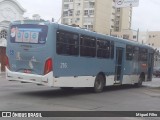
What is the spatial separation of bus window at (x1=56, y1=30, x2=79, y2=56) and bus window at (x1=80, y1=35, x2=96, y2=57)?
480 millimetres

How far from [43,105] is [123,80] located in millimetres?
10838

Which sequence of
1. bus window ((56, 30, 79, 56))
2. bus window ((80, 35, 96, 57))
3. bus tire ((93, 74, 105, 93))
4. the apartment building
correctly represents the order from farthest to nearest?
the apartment building
bus tire ((93, 74, 105, 93))
bus window ((80, 35, 96, 57))
bus window ((56, 30, 79, 56))

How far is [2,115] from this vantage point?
10.5 meters

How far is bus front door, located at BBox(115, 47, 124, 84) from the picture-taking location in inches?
884

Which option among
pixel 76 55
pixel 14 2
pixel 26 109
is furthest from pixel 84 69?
pixel 14 2

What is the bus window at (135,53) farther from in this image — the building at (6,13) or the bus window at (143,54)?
the building at (6,13)

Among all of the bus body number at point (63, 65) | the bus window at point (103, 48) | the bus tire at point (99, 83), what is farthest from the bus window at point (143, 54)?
the bus body number at point (63, 65)

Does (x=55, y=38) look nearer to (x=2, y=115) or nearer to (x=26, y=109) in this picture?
(x=26, y=109)

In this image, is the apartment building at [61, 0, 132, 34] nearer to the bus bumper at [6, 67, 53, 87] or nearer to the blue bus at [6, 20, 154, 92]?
the blue bus at [6, 20, 154, 92]

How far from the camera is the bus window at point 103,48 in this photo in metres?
19.9

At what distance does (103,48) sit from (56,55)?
4.74m

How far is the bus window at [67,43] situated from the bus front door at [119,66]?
16.8ft

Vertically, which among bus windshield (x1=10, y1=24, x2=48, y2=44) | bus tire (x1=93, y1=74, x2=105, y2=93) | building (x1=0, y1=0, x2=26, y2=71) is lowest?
bus tire (x1=93, y1=74, x2=105, y2=93)

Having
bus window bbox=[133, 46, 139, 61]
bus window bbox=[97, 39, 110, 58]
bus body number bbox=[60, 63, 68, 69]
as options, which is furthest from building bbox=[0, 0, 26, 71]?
bus body number bbox=[60, 63, 68, 69]
